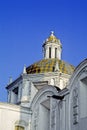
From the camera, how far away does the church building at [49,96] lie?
20.5 metres

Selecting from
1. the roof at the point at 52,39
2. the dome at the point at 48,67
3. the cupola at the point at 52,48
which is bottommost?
the dome at the point at 48,67

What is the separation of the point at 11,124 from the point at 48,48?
1442 centimetres

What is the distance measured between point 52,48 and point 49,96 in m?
14.8

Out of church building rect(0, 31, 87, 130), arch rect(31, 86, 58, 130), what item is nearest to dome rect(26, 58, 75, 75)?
church building rect(0, 31, 87, 130)

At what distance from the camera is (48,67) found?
3409cm

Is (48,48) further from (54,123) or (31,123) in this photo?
(54,123)

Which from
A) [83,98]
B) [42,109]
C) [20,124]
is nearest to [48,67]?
[42,109]

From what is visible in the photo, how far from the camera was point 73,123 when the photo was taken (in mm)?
20406

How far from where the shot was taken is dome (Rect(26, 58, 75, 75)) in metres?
33.9

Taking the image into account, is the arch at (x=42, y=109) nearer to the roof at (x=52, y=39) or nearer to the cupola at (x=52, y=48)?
the cupola at (x=52, y=48)

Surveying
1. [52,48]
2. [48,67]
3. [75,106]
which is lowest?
[75,106]

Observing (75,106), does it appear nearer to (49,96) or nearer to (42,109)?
(49,96)

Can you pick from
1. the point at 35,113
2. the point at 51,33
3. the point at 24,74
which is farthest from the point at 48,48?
the point at 35,113

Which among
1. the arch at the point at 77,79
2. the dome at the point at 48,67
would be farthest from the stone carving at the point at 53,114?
the dome at the point at 48,67
